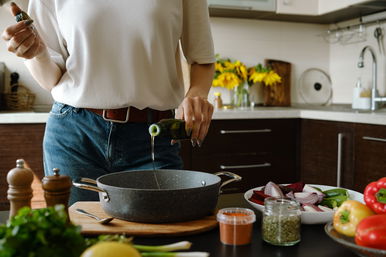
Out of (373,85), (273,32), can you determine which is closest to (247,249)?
→ (373,85)

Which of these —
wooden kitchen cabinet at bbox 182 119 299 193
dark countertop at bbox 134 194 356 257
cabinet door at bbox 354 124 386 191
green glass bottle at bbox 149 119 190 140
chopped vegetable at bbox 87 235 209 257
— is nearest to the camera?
chopped vegetable at bbox 87 235 209 257

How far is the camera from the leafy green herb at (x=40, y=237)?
1.88 ft

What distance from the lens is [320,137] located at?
2945 mm

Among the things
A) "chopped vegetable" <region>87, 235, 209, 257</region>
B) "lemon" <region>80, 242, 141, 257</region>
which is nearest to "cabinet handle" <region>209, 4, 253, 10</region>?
"chopped vegetable" <region>87, 235, 209, 257</region>

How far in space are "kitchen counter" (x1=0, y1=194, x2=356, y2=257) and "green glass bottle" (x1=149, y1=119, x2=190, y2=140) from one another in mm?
213

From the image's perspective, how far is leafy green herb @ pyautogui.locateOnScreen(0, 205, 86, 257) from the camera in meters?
0.57

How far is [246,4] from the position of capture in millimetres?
3133

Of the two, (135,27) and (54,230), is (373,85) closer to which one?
(135,27)

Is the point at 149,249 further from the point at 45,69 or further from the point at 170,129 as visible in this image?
the point at 45,69

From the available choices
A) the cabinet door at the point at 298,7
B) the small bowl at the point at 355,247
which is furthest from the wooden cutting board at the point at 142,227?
the cabinet door at the point at 298,7

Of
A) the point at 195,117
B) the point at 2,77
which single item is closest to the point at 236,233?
the point at 195,117

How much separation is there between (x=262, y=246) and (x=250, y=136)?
2162mm

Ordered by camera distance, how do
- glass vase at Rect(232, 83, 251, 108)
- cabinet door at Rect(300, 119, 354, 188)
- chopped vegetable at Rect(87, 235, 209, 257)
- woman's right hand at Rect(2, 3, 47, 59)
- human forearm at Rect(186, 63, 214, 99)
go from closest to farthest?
chopped vegetable at Rect(87, 235, 209, 257)
woman's right hand at Rect(2, 3, 47, 59)
human forearm at Rect(186, 63, 214, 99)
cabinet door at Rect(300, 119, 354, 188)
glass vase at Rect(232, 83, 251, 108)

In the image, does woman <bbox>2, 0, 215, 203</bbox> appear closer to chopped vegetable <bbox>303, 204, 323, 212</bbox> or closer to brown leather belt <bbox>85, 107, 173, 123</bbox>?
brown leather belt <bbox>85, 107, 173, 123</bbox>
